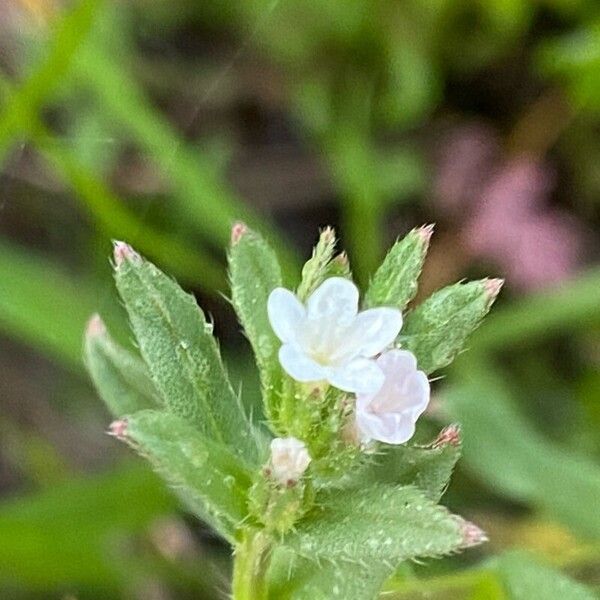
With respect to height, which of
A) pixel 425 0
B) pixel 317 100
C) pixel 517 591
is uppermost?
pixel 425 0

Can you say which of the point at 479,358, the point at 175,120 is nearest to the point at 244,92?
the point at 175,120

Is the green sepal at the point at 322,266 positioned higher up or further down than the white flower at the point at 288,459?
higher up

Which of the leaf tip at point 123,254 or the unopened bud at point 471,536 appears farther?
the leaf tip at point 123,254

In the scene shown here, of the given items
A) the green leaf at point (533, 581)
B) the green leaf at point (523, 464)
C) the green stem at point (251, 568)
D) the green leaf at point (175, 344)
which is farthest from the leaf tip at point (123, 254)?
the green leaf at point (523, 464)

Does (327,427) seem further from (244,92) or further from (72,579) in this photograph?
(244,92)

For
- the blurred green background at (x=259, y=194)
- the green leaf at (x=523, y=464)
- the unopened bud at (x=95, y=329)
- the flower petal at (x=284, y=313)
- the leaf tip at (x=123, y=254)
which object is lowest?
the flower petal at (x=284, y=313)

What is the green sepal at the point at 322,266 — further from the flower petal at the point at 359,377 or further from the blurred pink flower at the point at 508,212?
the blurred pink flower at the point at 508,212
